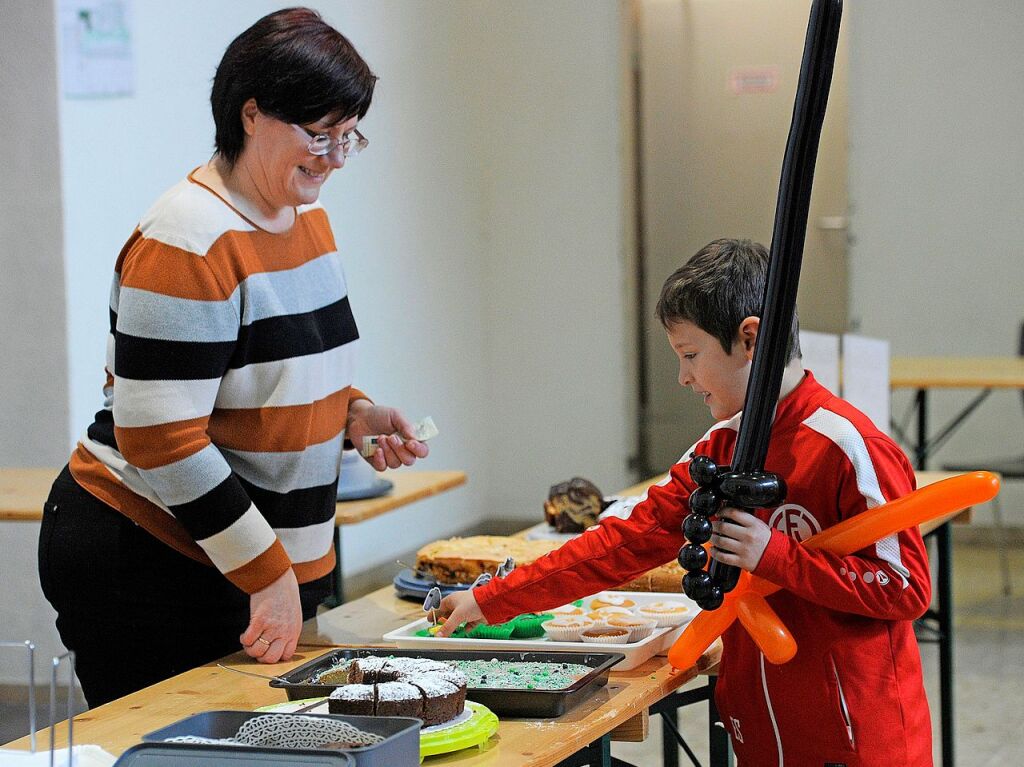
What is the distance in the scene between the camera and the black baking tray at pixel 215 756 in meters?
1.04

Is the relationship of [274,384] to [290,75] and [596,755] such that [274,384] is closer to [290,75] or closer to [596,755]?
[290,75]

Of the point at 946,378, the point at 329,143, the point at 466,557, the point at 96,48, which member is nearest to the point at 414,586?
the point at 466,557

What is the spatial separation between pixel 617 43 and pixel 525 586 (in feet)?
16.3

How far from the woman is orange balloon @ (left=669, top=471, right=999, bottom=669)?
54cm

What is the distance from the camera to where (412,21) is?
18.9ft

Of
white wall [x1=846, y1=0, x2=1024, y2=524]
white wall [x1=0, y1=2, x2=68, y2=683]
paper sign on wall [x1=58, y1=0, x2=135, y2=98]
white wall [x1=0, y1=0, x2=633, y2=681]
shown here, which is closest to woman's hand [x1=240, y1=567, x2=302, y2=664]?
white wall [x1=0, y1=2, x2=68, y2=683]

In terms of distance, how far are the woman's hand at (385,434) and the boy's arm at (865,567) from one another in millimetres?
604

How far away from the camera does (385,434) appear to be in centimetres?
193

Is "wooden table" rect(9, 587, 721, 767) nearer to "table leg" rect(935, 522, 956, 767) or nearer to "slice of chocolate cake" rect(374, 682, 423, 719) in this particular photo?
"slice of chocolate cake" rect(374, 682, 423, 719)

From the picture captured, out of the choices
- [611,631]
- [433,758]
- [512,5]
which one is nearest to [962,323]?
[512,5]

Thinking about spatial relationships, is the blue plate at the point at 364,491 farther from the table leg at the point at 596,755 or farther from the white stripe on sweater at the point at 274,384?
the table leg at the point at 596,755

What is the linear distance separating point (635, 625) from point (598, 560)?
97 mm

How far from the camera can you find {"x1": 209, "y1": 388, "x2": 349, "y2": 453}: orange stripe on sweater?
168 cm

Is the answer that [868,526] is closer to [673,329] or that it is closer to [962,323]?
[673,329]
